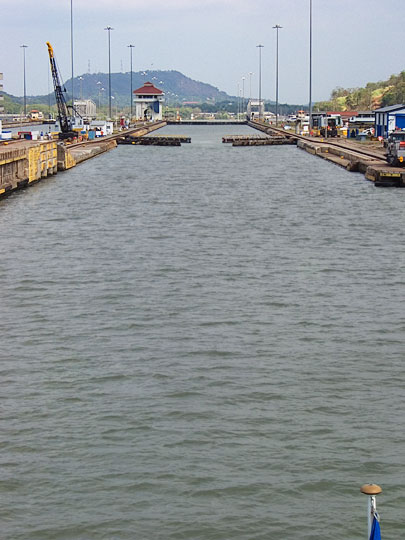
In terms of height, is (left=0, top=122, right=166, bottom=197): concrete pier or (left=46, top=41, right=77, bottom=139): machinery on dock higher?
(left=46, top=41, right=77, bottom=139): machinery on dock

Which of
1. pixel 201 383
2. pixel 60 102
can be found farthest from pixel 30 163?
pixel 60 102

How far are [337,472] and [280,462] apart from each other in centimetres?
110

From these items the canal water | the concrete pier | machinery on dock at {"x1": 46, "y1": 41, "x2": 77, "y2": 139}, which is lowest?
the canal water

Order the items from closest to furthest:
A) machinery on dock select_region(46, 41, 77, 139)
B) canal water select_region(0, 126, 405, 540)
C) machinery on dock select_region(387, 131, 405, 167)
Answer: canal water select_region(0, 126, 405, 540), machinery on dock select_region(387, 131, 405, 167), machinery on dock select_region(46, 41, 77, 139)

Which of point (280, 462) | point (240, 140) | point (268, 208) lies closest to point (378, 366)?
point (280, 462)

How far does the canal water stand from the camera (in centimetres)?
1652

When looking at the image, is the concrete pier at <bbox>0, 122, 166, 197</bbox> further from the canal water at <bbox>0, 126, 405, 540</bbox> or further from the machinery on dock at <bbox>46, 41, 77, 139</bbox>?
the machinery on dock at <bbox>46, 41, 77, 139</bbox>

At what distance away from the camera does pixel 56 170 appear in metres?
96.1

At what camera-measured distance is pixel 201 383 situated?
2270cm

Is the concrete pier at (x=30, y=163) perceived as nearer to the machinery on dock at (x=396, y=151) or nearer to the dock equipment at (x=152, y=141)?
the machinery on dock at (x=396, y=151)

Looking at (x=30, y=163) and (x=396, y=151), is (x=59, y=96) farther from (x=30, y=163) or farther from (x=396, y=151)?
(x=396, y=151)

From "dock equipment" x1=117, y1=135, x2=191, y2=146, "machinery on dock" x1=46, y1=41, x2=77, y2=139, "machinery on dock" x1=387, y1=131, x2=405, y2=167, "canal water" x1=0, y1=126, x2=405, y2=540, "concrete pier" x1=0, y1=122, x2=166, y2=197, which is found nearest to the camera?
"canal water" x1=0, y1=126, x2=405, y2=540

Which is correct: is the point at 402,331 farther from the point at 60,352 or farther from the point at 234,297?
the point at 60,352

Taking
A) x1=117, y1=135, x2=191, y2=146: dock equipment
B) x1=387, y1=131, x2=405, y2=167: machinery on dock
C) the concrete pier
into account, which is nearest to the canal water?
Result: the concrete pier
